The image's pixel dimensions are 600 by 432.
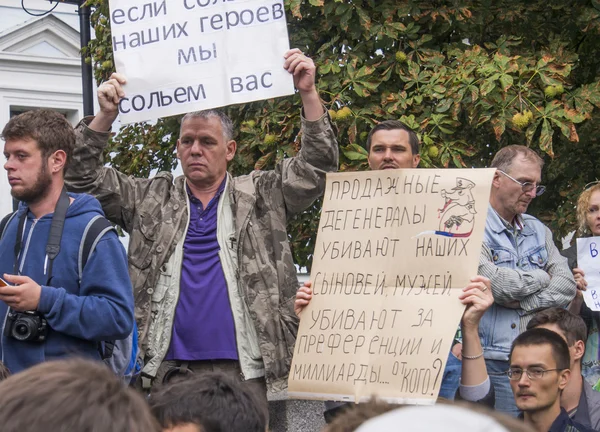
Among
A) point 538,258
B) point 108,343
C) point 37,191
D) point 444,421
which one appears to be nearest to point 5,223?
point 37,191

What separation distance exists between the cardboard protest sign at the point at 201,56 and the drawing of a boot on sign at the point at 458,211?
859mm

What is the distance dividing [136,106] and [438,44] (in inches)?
138

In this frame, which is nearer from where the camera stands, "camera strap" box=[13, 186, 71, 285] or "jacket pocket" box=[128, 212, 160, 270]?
"camera strap" box=[13, 186, 71, 285]

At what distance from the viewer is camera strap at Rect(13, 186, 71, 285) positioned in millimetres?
4098

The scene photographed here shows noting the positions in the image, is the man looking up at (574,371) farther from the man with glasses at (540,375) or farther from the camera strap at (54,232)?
the camera strap at (54,232)

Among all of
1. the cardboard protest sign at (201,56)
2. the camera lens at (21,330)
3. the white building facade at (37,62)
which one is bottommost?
the camera lens at (21,330)

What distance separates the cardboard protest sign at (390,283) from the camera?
4020mm

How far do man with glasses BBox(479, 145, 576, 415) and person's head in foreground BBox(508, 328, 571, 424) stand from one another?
32cm

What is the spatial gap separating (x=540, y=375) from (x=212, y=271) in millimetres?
1415

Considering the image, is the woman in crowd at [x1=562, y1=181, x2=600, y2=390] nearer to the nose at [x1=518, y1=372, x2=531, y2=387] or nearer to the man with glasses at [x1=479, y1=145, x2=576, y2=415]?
the man with glasses at [x1=479, y1=145, x2=576, y2=415]

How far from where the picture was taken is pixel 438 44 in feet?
25.1

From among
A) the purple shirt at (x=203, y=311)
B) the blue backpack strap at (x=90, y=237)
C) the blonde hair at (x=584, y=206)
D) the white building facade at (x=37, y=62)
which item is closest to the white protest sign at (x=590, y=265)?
the blonde hair at (x=584, y=206)

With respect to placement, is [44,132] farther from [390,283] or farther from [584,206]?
[584,206]

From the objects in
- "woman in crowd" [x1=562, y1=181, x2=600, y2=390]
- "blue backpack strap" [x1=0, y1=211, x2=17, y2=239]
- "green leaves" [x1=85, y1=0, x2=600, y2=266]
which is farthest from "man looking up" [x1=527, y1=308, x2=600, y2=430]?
"blue backpack strap" [x1=0, y1=211, x2=17, y2=239]
